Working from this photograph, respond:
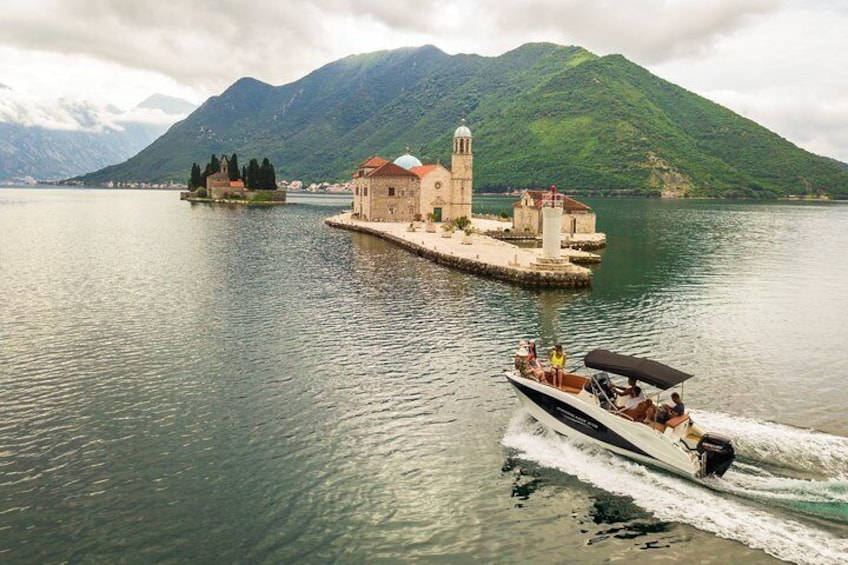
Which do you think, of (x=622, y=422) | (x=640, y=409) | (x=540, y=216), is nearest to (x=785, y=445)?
(x=640, y=409)

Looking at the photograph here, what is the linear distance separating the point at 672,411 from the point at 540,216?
7931 centimetres

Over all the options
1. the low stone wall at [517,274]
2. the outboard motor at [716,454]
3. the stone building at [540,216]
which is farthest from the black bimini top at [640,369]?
the stone building at [540,216]

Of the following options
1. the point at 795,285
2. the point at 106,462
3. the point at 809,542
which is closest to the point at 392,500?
the point at 106,462

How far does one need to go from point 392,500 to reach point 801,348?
102 ft

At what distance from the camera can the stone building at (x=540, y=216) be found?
95.7 m

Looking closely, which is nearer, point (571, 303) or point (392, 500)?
point (392, 500)

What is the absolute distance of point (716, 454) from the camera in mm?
19984

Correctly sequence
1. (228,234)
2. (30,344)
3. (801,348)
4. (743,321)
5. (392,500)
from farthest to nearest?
(228,234) < (743,321) < (801,348) < (30,344) < (392,500)

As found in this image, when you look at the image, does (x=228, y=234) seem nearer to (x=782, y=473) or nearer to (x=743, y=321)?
(x=743, y=321)

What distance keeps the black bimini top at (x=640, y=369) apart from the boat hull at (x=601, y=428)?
4.85 ft

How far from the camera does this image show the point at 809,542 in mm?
16938

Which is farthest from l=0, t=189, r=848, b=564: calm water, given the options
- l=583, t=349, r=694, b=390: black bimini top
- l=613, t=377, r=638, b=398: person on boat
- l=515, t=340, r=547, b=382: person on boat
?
l=583, t=349, r=694, b=390: black bimini top

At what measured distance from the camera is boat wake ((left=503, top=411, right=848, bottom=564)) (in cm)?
1728

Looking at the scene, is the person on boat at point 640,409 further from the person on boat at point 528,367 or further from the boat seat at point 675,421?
the person on boat at point 528,367
